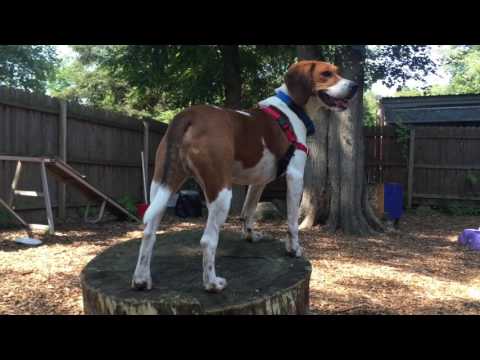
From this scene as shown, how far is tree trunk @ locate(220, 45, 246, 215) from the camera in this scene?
37.6 feet

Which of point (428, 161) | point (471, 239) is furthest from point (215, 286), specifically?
point (428, 161)

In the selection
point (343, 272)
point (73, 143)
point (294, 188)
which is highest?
point (73, 143)

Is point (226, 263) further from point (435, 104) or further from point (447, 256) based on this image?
point (435, 104)

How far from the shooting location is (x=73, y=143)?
9.35 meters

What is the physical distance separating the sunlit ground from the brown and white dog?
Result: 1768mm

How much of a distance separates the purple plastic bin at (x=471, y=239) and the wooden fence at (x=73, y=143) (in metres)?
7.80

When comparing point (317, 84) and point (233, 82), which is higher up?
point (233, 82)

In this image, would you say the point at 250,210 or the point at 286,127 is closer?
the point at 286,127

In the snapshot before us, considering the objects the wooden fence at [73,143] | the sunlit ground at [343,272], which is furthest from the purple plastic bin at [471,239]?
the wooden fence at [73,143]

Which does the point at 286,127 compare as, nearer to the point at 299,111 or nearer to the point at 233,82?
the point at 299,111

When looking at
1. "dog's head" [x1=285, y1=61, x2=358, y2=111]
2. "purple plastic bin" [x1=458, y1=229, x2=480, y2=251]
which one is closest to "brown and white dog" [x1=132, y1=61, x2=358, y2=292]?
"dog's head" [x1=285, y1=61, x2=358, y2=111]

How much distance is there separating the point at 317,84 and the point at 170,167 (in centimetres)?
143

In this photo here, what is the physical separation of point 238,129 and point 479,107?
1542 cm

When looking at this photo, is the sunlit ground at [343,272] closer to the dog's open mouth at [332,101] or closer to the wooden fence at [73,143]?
the wooden fence at [73,143]
